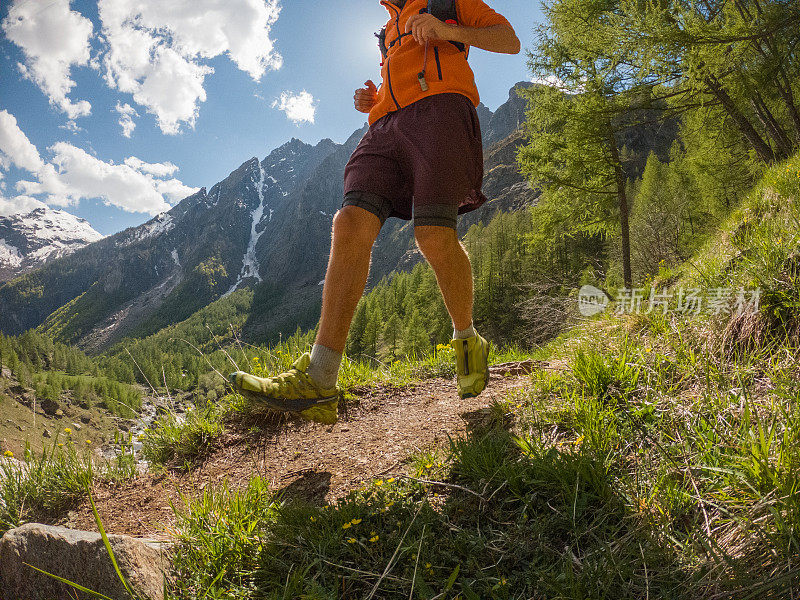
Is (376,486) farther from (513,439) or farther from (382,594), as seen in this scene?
(513,439)

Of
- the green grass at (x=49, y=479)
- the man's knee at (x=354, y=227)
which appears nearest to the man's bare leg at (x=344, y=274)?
the man's knee at (x=354, y=227)

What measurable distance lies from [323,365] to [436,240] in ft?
2.82

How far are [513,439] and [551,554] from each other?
55cm

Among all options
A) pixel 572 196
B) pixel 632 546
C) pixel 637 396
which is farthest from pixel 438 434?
pixel 572 196

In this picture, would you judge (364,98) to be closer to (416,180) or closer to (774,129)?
(416,180)

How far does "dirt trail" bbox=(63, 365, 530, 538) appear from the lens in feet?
6.03

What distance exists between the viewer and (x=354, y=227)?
199 centimetres

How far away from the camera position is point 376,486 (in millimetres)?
1616

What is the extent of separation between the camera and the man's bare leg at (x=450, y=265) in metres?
1.96

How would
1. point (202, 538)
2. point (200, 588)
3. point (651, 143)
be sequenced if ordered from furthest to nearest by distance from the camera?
point (651, 143) → point (202, 538) → point (200, 588)

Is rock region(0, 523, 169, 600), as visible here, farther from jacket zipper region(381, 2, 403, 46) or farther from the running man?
jacket zipper region(381, 2, 403, 46)

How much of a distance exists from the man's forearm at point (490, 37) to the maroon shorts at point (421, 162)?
28 centimetres

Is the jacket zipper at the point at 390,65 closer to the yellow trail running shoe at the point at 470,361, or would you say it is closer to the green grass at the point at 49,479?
the yellow trail running shoe at the point at 470,361

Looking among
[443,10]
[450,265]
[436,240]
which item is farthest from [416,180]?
[443,10]
